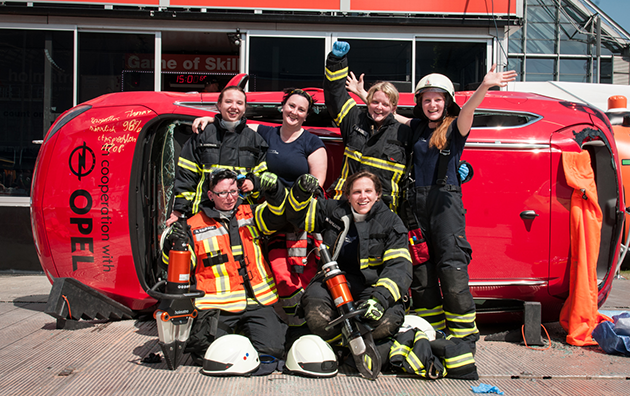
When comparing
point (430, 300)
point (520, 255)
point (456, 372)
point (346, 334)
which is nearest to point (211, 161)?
point (346, 334)

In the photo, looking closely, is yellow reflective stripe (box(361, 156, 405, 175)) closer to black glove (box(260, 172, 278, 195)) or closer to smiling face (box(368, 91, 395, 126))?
smiling face (box(368, 91, 395, 126))

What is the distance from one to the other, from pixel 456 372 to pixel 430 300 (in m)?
0.56

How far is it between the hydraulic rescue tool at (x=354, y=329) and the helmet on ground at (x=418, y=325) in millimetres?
344

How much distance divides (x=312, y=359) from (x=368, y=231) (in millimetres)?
840

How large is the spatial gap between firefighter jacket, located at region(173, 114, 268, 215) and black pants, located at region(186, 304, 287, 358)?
746 mm

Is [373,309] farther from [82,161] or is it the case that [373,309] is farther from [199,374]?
[82,161]

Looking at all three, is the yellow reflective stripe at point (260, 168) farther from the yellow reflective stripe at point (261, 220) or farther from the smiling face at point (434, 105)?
the smiling face at point (434, 105)

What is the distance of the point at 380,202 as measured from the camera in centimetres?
291

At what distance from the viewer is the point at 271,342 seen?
8.95ft

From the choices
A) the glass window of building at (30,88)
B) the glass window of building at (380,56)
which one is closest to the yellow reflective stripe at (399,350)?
the glass window of building at (380,56)

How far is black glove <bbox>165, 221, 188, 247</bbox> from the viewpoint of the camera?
2625 millimetres

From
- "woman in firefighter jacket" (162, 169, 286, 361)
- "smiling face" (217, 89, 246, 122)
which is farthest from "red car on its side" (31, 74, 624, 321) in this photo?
"woman in firefighter jacket" (162, 169, 286, 361)

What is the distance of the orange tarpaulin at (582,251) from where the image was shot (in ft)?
10.3

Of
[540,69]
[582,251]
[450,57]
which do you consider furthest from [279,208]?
[540,69]
